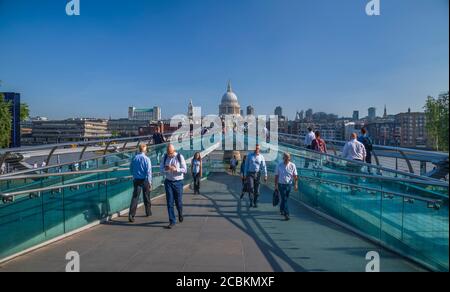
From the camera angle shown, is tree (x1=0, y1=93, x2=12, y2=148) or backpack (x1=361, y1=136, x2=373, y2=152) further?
tree (x1=0, y1=93, x2=12, y2=148)

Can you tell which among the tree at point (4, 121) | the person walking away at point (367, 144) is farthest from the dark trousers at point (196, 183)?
the tree at point (4, 121)

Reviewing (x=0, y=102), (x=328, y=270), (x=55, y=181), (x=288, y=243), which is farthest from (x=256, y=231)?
(x=0, y=102)

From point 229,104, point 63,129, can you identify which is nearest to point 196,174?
point 63,129

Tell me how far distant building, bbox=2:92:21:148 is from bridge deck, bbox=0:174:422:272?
27044 millimetres

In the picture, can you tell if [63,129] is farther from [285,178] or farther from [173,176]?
[285,178]

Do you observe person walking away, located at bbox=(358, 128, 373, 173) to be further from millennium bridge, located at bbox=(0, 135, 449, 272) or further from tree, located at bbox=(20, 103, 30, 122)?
tree, located at bbox=(20, 103, 30, 122)

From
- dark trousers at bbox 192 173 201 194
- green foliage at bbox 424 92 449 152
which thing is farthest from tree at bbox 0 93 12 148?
green foliage at bbox 424 92 449 152

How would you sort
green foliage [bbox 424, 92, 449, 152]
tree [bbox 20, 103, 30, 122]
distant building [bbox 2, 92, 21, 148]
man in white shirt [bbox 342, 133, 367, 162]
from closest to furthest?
green foliage [bbox 424, 92, 449, 152]
man in white shirt [bbox 342, 133, 367, 162]
distant building [bbox 2, 92, 21, 148]
tree [bbox 20, 103, 30, 122]

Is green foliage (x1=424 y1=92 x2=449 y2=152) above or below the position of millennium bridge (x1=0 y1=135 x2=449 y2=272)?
above

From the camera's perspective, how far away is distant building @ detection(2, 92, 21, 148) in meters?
30.9

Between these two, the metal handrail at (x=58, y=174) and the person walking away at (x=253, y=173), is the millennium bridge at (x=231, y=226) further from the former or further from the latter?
the person walking away at (x=253, y=173)

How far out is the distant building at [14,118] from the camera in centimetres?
3089

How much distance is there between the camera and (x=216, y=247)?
5.96 meters

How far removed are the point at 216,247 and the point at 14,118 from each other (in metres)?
31.4
